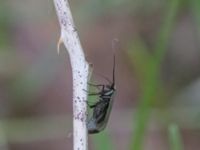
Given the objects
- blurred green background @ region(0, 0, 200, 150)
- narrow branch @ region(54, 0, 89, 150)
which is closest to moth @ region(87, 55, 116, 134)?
narrow branch @ region(54, 0, 89, 150)

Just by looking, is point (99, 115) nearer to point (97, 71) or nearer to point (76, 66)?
point (76, 66)

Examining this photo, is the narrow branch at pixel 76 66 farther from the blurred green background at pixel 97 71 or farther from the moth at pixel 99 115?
the blurred green background at pixel 97 71

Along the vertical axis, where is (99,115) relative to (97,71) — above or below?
above

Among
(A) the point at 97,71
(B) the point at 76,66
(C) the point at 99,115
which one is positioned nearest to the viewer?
(B) the point at 76,66

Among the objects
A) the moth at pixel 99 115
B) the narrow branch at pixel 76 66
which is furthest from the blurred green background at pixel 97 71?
the narrow branch at pixel 76 66

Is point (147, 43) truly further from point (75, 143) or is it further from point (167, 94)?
point (75, 143)

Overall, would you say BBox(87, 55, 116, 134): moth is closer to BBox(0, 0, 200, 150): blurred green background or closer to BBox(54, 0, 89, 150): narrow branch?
BBox(54, 0, 89, 150): narrow branch

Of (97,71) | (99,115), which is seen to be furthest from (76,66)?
(97,71)

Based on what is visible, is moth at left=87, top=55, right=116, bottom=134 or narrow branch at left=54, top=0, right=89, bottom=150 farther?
moth at left=87, top=55, right=116, bottom=134
